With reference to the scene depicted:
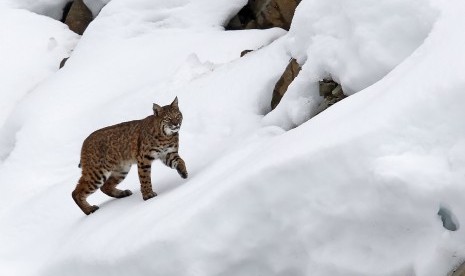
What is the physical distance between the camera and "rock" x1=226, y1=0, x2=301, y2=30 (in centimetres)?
1298

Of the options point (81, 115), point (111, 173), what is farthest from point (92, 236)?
point (81, 115)

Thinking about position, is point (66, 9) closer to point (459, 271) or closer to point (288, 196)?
point (288, 196)

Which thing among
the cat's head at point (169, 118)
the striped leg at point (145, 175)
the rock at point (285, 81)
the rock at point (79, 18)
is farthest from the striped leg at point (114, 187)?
the rock at point (79, 18)

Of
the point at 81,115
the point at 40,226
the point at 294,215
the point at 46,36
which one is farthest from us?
the point at 46,36

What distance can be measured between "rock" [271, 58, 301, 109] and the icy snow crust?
10.4 inches

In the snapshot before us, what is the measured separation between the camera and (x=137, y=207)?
744 cm

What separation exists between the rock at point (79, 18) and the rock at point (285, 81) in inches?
377

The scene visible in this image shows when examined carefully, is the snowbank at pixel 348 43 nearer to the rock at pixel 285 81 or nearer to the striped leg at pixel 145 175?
the rock at pixel 285 81

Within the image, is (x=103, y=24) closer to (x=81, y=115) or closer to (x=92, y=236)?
(x=81, y=115)

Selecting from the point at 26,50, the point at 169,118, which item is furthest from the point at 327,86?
the point at 26,50

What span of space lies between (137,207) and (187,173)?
35.3 inches

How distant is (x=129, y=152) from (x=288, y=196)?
3.22 meters

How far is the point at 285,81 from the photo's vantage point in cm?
923

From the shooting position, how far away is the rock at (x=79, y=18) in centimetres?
1756
